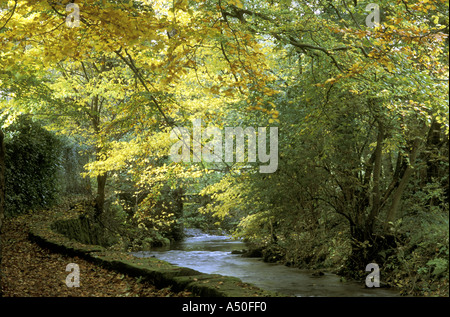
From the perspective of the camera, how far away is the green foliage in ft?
40.4

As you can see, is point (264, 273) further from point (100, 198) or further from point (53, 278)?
point (100, 198)

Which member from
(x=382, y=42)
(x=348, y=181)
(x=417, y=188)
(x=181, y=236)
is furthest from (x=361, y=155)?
(x=181, y=236)

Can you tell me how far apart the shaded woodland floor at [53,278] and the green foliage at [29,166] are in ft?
11.6

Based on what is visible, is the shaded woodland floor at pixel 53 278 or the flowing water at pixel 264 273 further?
the flowing water at pixel 264 273

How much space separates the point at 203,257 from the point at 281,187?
5125 millimetres

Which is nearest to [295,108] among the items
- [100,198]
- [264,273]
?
[264,273]

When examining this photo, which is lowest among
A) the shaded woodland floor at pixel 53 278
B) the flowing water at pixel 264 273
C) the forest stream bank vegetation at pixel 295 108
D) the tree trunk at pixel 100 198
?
the flowing water at pixel 264 273

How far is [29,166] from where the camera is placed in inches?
525

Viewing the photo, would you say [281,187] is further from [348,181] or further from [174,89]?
[174,89]

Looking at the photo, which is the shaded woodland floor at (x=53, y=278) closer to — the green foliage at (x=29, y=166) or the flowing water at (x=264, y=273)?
the flowing water at (x=264, y=273)

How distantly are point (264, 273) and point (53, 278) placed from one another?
193 inches

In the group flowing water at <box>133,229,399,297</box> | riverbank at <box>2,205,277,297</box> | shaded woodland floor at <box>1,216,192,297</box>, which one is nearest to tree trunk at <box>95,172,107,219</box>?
flowing water at <box>133,229,399,297</box>

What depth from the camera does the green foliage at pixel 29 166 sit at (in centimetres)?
1232

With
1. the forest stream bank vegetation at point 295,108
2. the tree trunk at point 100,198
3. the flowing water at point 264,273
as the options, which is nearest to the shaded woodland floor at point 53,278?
the forest stream bank vegetation at point 295,108
